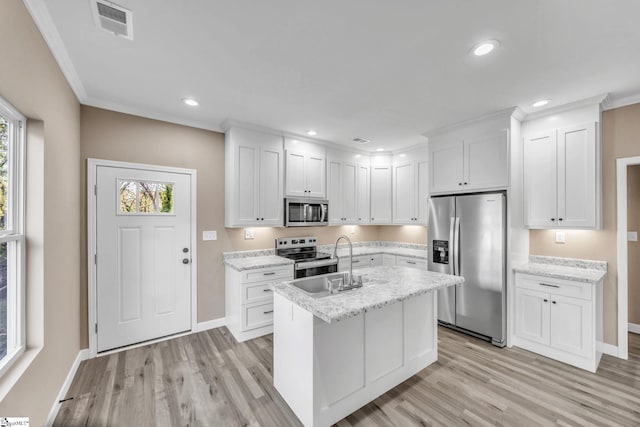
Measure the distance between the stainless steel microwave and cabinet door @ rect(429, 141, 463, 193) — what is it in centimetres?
166

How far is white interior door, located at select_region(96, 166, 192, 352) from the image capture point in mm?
2902

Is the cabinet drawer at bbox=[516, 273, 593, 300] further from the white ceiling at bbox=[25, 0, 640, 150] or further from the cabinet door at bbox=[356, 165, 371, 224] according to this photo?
the cabinet door at bbox=[356, 165, 371, 224]

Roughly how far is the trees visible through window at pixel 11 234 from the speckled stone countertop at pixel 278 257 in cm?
183

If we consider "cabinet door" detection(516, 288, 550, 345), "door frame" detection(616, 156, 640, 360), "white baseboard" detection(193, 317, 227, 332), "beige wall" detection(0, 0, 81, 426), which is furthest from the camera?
"white baseboard" detection(193, 317, 227, 332)

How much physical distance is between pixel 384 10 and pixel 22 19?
6.67ft

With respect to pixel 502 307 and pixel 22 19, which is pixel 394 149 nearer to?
pixel 502 307

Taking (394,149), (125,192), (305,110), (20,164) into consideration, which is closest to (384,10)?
(305,110)

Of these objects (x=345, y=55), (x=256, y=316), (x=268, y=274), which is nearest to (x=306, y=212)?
(x=268, y=274)

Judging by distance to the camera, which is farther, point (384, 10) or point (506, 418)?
point (506, 418)

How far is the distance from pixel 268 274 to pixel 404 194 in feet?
9.05

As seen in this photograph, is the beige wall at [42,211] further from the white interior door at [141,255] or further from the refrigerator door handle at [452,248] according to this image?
the refrigerator door handle at [452,248]

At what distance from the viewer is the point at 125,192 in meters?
3.03

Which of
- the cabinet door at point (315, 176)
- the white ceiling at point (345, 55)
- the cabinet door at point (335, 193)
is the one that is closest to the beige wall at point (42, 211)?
the white ceiling at point (345, 55)

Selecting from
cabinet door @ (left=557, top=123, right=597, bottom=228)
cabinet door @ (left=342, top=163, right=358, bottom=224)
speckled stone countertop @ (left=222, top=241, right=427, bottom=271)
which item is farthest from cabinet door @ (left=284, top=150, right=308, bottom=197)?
cabinet door @ (left=557, top=123, right=597, bottom=228)
